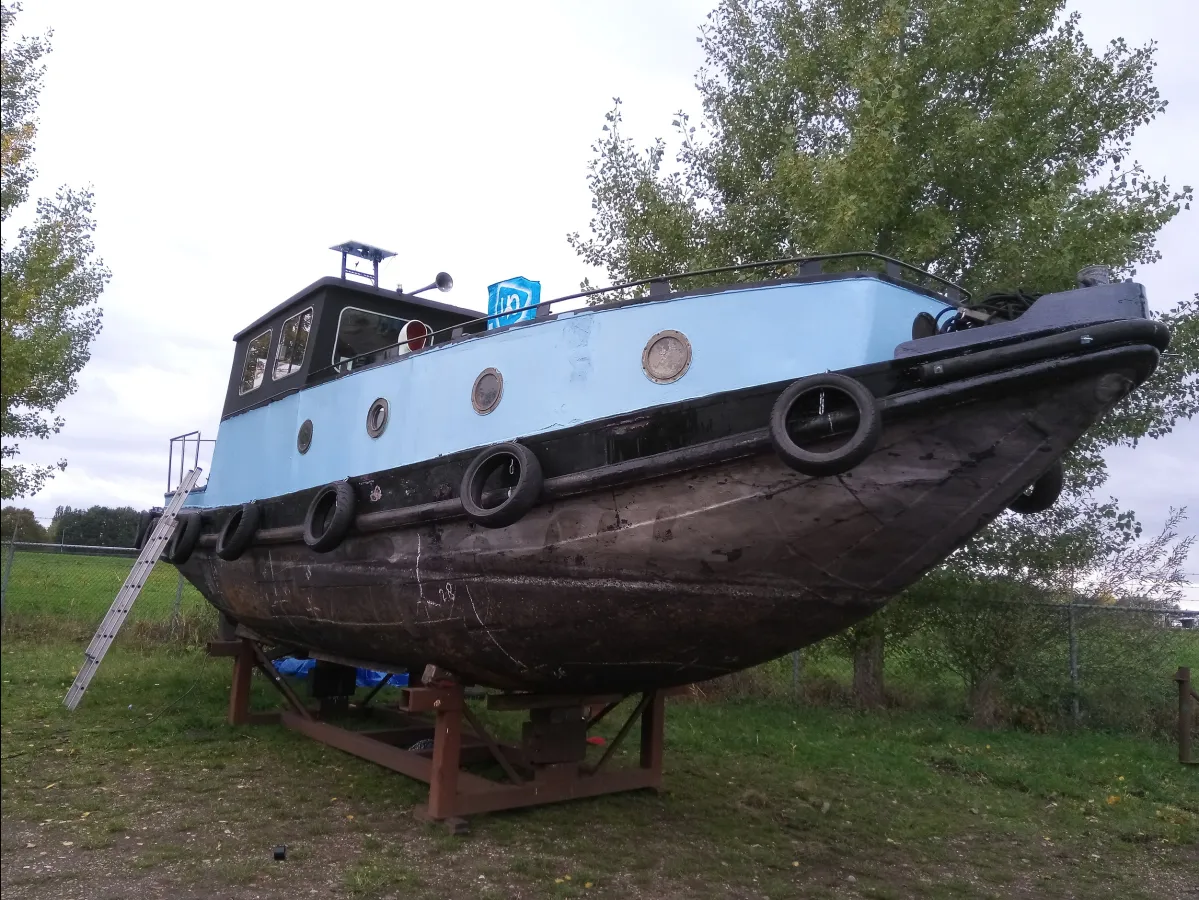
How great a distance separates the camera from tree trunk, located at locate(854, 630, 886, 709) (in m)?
12.0

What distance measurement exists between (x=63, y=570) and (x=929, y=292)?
45.2 feet

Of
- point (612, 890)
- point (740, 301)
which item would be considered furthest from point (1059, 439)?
point (612, 890)

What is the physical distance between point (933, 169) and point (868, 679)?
636 cm

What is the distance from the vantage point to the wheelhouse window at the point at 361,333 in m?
7.88

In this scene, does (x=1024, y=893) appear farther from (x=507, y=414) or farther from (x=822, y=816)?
(x=507, y=414)

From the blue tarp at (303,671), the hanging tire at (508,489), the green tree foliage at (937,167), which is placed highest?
the green tree foliage at (937,167)

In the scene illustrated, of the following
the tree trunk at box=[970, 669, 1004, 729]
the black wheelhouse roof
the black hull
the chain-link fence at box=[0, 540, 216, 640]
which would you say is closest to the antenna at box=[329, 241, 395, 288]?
the black wheelhouse roof

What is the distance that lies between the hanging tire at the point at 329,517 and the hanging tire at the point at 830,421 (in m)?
3.30

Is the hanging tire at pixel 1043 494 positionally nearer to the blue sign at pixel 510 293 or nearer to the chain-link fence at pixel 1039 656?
the blue sign at pixel 510 293

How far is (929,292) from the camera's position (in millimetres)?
4773

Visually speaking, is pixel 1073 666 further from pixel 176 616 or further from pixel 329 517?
pixel 176 616

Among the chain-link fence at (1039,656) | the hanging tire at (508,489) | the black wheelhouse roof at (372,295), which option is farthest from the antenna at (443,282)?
the chain-link fence at (1039,656)

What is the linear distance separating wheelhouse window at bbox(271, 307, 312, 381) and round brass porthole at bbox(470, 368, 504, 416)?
105 inches

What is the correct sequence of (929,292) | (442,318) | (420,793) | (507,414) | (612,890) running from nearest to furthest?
(929,292), (612,890), (507,414), (420,793), (442,318)
